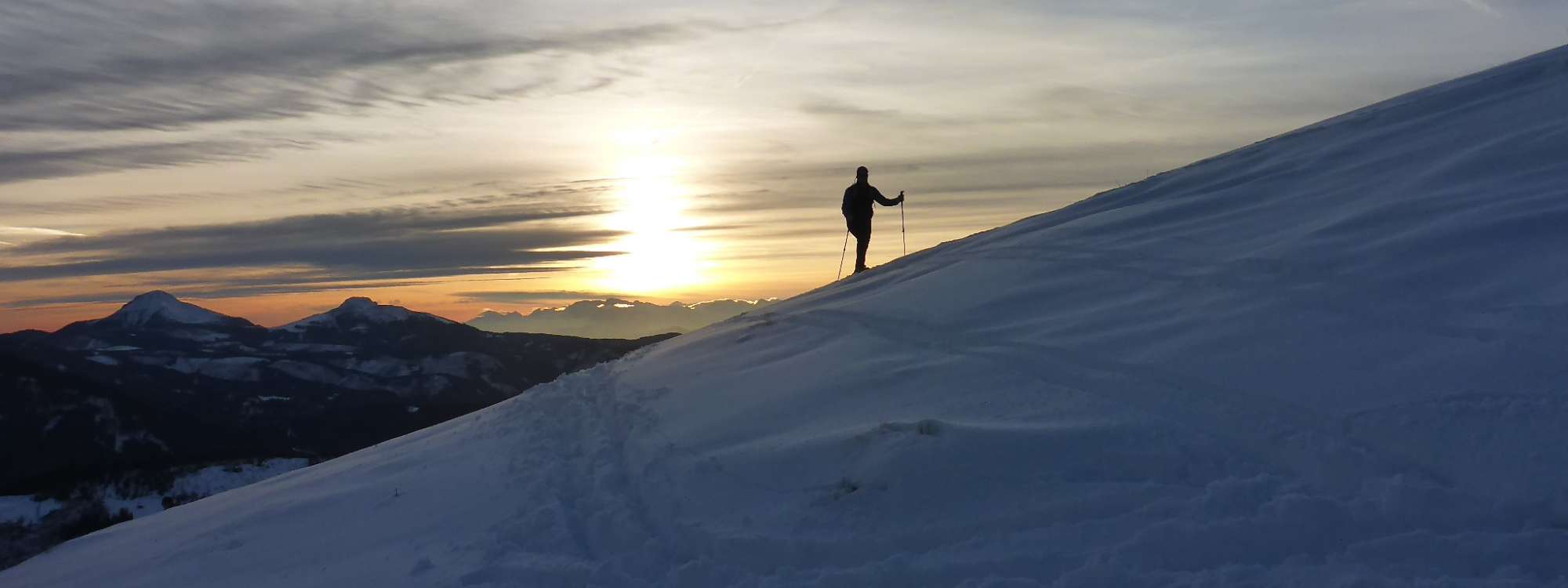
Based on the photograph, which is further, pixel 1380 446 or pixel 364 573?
pixel 364 573

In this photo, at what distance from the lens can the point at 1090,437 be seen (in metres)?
7.23

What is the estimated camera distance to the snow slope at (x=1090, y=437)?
19.1ft

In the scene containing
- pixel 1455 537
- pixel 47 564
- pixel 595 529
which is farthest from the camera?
pixel 47 564

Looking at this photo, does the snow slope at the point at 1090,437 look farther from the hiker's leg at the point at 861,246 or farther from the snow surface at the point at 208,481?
the snow surface at the point at 208,481

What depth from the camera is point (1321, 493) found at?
5.98 metres

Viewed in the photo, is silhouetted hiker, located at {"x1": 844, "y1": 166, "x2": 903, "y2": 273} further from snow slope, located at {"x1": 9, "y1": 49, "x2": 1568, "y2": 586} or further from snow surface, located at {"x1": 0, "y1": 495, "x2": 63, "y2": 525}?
snow surface, located at {"x1": 0, "y1": 495, "x2": 63, "y2": 525}

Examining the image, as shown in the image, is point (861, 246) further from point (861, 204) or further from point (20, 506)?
point (20, 506)

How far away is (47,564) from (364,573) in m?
8.23

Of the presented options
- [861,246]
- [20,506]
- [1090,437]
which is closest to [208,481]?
[20,506]

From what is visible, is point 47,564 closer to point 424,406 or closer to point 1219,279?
point 1219,279

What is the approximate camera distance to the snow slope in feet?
19.1

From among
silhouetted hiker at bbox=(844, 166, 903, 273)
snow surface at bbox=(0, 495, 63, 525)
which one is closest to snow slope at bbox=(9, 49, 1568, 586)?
silhouetted hiker at bbox=(844, 166, 903, 273)

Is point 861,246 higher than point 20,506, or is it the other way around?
point 861,246

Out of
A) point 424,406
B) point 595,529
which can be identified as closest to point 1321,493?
point 595,529
